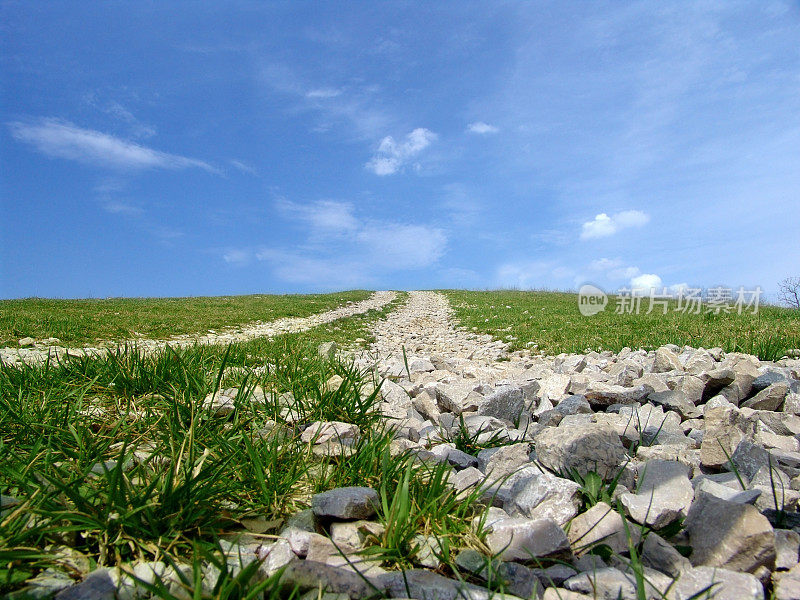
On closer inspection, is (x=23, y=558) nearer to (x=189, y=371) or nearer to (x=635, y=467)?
(x=189, y=371)

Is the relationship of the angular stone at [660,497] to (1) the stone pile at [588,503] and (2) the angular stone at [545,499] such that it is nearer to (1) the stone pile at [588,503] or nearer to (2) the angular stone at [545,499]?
(1) the stone pile at [588,503]

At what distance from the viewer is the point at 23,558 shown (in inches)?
77.1

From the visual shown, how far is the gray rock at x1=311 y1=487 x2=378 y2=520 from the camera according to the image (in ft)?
7.68

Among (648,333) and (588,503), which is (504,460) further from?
(648,333)

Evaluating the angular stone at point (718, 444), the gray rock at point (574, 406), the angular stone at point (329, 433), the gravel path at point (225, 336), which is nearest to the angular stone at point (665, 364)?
the gray rock at point (574, 406)

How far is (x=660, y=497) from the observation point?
8.32 ft

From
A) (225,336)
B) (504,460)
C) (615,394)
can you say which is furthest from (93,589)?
(225,336)

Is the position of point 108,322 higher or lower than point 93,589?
higher

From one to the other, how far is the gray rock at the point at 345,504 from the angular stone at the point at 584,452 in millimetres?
1220

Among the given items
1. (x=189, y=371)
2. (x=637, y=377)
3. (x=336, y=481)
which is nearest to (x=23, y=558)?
(x=336, y=481)

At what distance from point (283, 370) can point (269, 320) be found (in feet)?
56.5

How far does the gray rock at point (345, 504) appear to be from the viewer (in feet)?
7.68

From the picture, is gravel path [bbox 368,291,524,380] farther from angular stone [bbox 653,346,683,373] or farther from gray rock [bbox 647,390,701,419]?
gray rock [bbox 647,390,701,419]

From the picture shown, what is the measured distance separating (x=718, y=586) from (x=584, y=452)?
1073 millimetres
